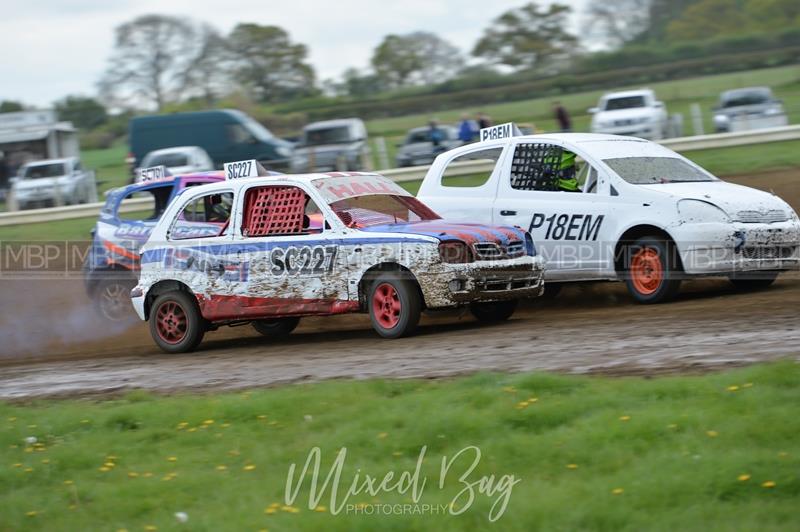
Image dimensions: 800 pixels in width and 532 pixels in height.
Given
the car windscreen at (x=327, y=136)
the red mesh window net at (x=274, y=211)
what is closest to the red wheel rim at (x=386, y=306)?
the red mesh window net at (x=274, y=211)

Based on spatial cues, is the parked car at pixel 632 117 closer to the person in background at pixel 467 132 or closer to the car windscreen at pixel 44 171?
the person in background at pixel 467 132

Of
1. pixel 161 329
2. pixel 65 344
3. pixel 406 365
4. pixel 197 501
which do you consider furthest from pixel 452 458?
pixel 65 344

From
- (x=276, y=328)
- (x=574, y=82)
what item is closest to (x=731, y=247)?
(x=276, y=328)

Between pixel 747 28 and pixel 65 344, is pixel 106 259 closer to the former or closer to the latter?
pixel 65 344

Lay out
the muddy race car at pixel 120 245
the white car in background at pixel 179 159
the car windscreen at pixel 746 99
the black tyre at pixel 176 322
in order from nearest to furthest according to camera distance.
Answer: the black tyre at pixel 176 322, the muddy race car at pixel 120 245, the white car in background at pixel 179 159, the car windscreen at pixel 746 99

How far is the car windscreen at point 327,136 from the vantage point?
30203 millimetres

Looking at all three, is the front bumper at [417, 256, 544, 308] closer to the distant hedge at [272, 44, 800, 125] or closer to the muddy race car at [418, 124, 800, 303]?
the muddy race car at [418, 124, 800, 303]

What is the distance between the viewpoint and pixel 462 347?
9.78 metres

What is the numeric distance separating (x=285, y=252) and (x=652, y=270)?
12.1ft

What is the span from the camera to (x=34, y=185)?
30.2m

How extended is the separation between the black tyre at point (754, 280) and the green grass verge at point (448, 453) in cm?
489

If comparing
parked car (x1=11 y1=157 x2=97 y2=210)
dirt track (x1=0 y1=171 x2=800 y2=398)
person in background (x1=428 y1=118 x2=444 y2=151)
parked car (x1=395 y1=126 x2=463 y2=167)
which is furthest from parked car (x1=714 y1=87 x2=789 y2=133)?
parked car (x1=11 y1=157 x2=97 y2=210)

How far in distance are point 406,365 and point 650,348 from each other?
6.18 feet

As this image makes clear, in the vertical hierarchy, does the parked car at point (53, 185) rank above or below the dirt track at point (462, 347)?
above
